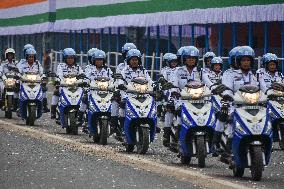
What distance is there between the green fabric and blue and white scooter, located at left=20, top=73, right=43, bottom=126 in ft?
39.4

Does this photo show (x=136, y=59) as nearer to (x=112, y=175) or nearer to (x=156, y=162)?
(x=156, y=162)

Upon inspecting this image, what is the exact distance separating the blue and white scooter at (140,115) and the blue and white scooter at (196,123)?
187 centimetres

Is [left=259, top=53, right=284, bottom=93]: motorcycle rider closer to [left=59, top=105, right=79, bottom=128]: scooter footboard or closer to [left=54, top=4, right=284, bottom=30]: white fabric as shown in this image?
[left=59, top=105, right=79, bottom=128]: scooter footboard

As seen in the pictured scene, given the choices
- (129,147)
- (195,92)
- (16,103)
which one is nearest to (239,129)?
(195,92)

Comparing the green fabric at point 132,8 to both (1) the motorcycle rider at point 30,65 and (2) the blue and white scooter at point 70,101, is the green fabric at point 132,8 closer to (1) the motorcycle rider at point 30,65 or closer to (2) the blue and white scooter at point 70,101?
(1) the motorcycle rider at point 30,65

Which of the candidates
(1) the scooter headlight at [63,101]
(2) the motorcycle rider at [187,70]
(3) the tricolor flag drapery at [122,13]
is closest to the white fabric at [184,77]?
(2) the motorcycle rider at [187,70]

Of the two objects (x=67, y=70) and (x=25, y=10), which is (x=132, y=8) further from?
(x=67, y=70)

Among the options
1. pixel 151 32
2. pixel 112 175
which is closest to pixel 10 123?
pixel 112 175

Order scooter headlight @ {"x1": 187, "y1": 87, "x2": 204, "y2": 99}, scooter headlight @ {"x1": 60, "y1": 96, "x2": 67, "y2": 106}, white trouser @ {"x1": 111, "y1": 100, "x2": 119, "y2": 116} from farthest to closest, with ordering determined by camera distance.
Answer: scooter headlight @ {"x1": 60, "y1": 96, "x2": 67, "y2": 106}
white trouser @ {"x1": 111, "y1": 100, "x2": 119, "y2": 116}
scooter headlight @ {"x1": 187, "y1": 87, "x2": 204, "y2": 99}

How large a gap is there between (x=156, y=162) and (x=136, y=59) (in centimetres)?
327

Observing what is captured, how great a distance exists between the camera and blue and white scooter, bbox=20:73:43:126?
25.4 meters

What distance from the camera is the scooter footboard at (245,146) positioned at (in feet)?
44.9

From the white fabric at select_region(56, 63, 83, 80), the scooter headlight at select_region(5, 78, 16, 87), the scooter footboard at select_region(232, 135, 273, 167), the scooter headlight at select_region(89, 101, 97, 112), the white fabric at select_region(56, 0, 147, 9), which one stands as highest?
the white fabric at select_region(56, 0, 147, 9)

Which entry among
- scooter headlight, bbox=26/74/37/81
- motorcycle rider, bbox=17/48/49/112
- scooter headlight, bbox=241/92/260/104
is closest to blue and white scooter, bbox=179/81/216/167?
scooter headlight, bbox=241/92/260/104
